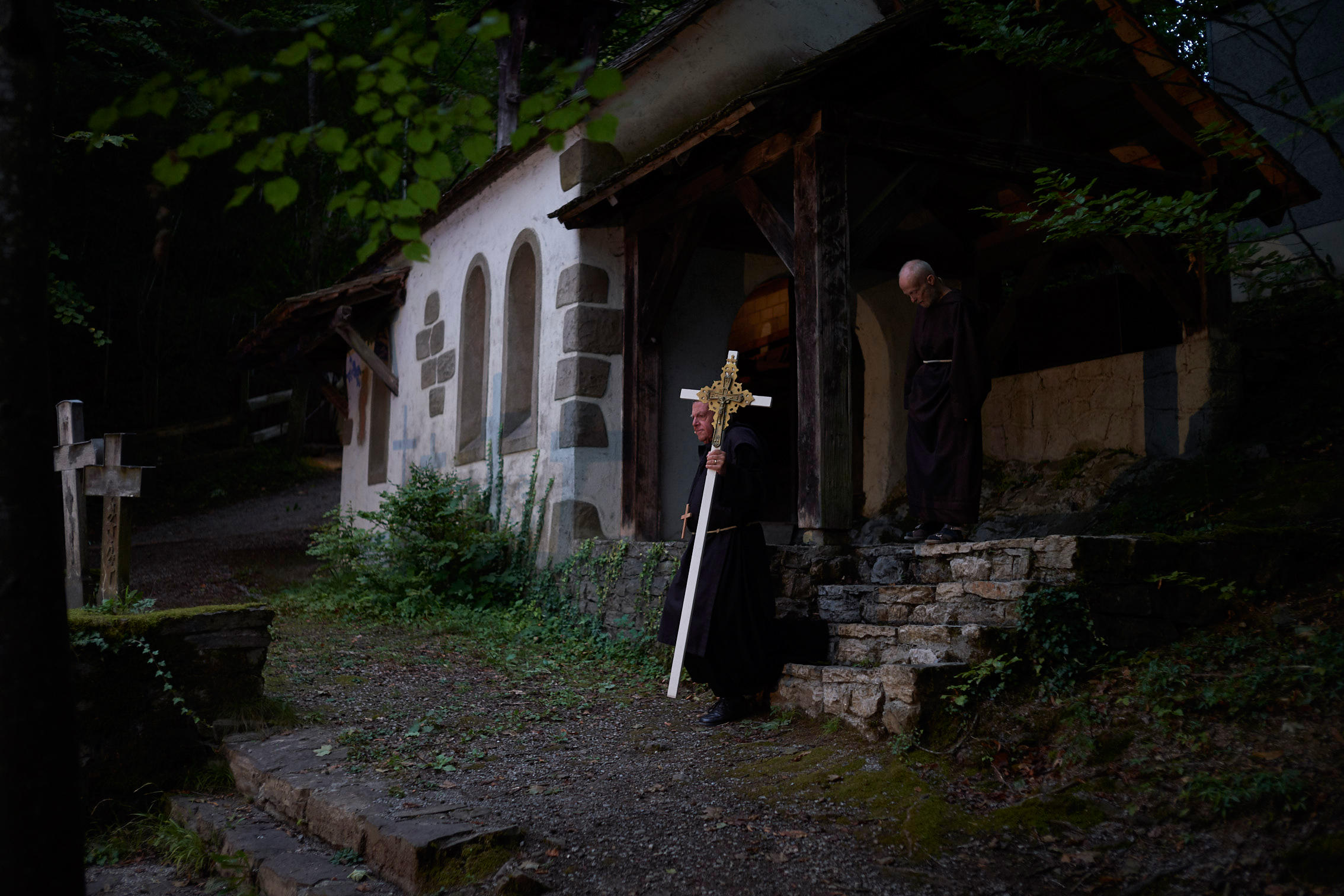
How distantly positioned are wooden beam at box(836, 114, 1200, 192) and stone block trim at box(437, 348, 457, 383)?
18.0ft

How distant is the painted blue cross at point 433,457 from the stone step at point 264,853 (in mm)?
6018

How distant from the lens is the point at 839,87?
6020 millimetres

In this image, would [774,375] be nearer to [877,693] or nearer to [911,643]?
[911,643]

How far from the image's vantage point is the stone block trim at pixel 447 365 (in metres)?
10.3

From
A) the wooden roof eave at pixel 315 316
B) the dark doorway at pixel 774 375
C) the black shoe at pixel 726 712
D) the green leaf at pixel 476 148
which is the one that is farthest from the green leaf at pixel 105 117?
the wooden roof eave at pixel 315 316

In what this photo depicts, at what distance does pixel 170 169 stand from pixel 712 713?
355 centimetres

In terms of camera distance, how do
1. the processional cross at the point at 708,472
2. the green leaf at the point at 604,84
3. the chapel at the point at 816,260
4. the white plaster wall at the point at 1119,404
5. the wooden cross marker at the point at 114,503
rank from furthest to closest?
the white plaster wall at the point at 1119,404 < the chapel at the point at 816,260 < the wooden cross marker at the point at 114,503 < the processional cross at the point at 708,472 < the green leaf at the point at 604,84

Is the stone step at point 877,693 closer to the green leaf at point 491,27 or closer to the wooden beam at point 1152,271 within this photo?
the green leaf at point 491,27

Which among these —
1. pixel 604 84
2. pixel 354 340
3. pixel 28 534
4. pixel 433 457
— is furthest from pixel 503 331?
pixel 28 534

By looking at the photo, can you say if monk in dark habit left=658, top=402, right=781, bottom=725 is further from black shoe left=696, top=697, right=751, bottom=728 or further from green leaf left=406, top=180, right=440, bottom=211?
green leaf left=406, top=180, right=440, bottom=211

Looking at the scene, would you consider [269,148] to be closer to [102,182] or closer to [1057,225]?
[1057,225]

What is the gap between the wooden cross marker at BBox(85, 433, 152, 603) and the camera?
5.68 m

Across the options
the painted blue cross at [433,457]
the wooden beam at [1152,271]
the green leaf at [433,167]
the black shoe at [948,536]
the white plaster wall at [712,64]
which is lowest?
the black shoe at [948,536]

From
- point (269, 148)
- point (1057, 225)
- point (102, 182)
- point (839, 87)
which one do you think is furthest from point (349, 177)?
point (269, 148)
